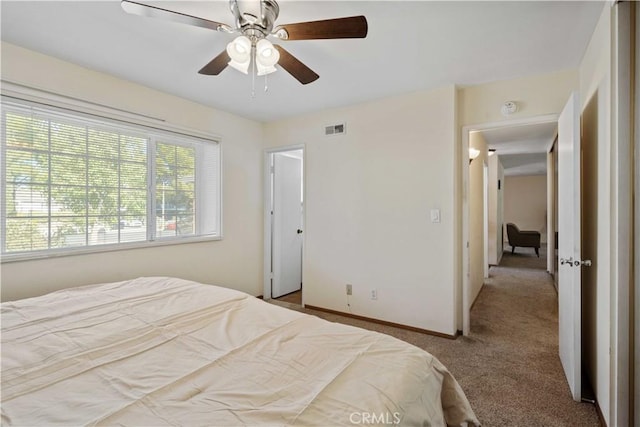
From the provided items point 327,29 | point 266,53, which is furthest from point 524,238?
point 266,53

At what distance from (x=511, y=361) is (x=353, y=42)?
9.06 feet

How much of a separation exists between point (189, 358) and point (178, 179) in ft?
8.13

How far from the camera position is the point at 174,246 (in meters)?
3.12

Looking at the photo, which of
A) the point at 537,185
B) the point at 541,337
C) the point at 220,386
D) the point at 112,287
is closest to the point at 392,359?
the point at 220,386

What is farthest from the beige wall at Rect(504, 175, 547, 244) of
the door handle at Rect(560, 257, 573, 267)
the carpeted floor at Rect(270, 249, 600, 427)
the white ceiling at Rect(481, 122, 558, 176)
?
the door handle at Rect(560, 257, 573, 267)

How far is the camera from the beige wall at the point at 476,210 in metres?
3.92

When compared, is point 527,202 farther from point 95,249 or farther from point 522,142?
point 95,249

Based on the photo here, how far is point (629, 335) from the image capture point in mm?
1385

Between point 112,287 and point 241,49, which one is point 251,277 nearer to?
point 112,287

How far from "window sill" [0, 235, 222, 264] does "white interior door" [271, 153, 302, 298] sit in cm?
107

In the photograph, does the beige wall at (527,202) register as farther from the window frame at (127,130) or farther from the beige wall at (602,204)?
the window frame at (127,130)

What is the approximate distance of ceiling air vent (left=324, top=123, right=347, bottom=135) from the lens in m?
3.45

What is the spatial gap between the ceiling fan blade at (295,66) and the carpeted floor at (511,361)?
2376 millimetres
